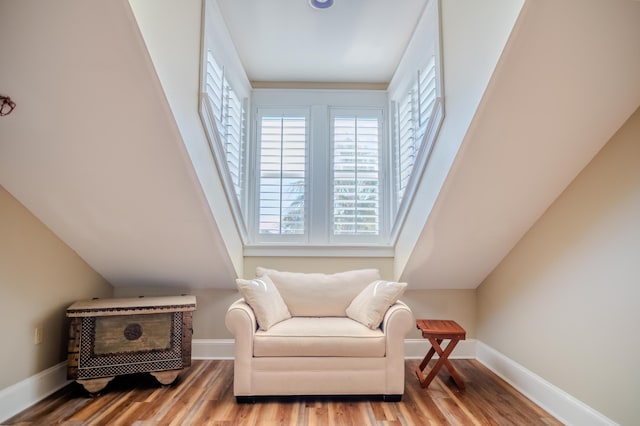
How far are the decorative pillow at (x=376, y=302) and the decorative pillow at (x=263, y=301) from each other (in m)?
0.61

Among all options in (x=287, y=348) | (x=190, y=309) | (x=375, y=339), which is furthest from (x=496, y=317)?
(x=190, y=309)

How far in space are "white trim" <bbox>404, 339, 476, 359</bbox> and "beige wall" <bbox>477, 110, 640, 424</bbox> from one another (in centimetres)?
60

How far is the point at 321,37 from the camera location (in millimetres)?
2906

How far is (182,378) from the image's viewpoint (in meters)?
2.86

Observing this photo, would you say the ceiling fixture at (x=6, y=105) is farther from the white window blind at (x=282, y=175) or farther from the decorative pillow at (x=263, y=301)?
the white window blind at (x=282, y=175)

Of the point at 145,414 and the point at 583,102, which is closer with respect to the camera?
the point at 583,102

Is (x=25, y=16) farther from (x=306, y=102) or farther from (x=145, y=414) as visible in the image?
(x=306, y=102)

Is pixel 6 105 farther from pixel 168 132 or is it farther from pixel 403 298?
pixel 403 298

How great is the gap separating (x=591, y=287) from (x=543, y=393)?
83 centimetres

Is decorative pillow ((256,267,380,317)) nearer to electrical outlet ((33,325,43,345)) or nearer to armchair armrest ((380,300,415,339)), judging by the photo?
armchair armrest ((380,300,415,339))

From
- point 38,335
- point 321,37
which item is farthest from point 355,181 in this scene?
point 38,335

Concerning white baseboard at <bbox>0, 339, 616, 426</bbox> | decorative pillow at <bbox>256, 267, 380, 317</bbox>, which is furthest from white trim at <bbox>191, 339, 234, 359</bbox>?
decorative pillow at <bbox>256, 267, 380, 317</bbox>

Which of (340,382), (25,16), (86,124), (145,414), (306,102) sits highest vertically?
(306,102)

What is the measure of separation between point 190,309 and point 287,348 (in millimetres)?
891
